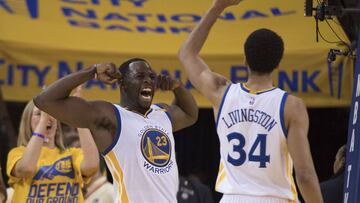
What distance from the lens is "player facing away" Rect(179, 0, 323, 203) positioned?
5477mm

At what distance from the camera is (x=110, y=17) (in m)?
9.30

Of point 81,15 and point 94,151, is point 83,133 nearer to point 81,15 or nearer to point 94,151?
point 94,151

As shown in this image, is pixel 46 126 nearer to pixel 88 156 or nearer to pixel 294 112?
pixel 88 156

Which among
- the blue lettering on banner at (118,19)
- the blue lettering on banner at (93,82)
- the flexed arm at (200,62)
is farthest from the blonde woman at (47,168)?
the blue lettering on banner at (118,19)

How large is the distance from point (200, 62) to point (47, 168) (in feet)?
6.26

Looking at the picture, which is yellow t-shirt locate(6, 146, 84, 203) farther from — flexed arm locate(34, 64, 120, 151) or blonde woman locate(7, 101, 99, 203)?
flexed arm locate(34, 64, 120, 151)

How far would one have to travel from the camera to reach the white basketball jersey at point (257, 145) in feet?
18.2

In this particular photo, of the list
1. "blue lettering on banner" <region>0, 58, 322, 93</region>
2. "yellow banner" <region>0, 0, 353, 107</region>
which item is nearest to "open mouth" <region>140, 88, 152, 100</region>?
"yellow banner" <region>0, 0, 353, 107</region>

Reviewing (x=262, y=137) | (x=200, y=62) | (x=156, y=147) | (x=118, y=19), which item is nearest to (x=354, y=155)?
(x=262, y=137)

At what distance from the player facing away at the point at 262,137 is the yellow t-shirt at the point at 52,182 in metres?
1.86

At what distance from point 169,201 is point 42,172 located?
1.46m

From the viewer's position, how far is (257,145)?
18.2ft

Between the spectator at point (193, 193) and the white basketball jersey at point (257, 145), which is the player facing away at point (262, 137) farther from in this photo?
the spectator at point (193, 193)

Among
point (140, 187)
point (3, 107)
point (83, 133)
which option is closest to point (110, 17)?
point (3, 107)
